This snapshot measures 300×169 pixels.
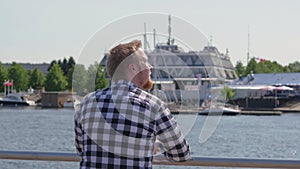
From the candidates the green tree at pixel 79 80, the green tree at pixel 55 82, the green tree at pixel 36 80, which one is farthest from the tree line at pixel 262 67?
the green tree at pixel 79 80

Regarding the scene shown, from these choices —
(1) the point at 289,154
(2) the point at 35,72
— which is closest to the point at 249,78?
(2) the point at 35,72

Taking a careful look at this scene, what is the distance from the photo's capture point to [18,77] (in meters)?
96.2

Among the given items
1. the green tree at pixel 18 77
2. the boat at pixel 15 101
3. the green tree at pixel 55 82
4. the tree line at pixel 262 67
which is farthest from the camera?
the tree line at pixel 262 67

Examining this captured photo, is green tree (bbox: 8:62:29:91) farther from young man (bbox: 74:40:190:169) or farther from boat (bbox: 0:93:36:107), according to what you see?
young man (bbox: 74:40:190:169)

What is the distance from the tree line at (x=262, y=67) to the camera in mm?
100438

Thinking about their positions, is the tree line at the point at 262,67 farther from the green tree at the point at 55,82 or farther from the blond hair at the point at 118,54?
the blond hair at the point at 118,54

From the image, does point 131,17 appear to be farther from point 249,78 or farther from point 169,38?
point 249,78

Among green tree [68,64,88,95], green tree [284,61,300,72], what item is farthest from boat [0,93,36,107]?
green tree [68,64,88,95]

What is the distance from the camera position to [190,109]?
3.26m

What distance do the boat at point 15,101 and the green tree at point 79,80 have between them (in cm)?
8874

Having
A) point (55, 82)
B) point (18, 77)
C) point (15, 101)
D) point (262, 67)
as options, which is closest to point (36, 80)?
point (18, 77)

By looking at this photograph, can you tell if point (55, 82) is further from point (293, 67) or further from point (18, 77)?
point (293, 67)

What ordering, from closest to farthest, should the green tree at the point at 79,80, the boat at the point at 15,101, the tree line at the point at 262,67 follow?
1. the green tree at the point at 79,80
2. the boat at the point at 15,101
3. the tree line at the point at 262,67

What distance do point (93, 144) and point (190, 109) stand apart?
804mm
